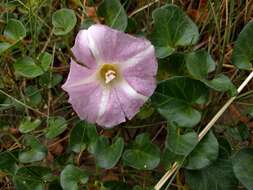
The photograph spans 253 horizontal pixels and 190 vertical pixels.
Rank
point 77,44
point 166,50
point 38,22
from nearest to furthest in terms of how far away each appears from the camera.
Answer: point 77,44 → point 166,50 → point 38,22

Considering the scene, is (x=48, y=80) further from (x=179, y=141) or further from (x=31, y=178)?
(x=179, y=141)

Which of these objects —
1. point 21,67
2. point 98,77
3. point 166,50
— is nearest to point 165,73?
point 166,50

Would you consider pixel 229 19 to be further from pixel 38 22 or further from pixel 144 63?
pixel 38 22

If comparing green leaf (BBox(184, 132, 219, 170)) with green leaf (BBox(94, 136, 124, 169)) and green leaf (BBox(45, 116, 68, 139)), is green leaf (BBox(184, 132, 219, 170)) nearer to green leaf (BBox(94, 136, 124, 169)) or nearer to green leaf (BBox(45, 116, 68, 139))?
green leaf (BBox(94, 136, 124, 169))

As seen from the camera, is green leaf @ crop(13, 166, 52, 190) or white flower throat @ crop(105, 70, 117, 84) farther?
green leaf @ crop(13, 166, 52, 190)

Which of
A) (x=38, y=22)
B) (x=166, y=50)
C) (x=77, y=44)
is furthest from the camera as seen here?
(x=38, y=22)

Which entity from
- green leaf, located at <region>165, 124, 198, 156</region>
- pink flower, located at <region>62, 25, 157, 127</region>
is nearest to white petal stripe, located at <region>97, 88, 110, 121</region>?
pink flower, located at <region>62, 25, 157, 127</region>

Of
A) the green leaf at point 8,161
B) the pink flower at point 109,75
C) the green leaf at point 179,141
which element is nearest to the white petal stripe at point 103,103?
the pink flower at point 109,75
